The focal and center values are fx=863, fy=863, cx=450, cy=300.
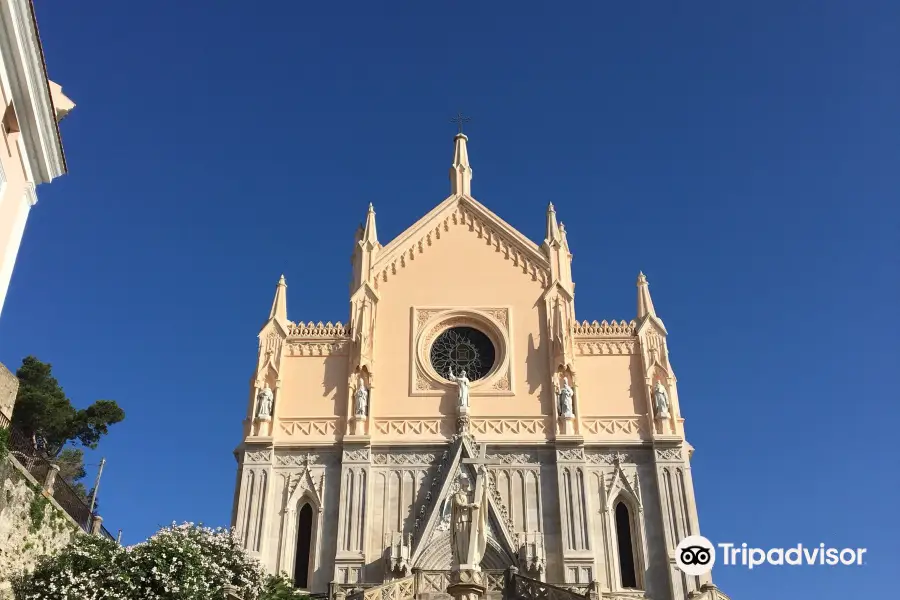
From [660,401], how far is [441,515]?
8475 millimetres

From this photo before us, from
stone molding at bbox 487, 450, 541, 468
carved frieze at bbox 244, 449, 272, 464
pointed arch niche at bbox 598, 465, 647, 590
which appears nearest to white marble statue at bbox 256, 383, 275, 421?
carved frieze at bbox 244, 449, 272, 464

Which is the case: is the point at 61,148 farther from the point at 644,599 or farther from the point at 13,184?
the point at 644,599

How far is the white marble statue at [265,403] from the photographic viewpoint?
29469 mm

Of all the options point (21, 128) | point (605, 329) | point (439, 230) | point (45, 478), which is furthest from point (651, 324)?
point (21, 128)

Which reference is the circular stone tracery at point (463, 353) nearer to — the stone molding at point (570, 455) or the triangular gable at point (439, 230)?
the triangular gable at point (439, 230)

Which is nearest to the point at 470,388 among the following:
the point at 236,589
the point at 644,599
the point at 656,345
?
the point at 656,345

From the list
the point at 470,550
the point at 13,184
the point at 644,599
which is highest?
the point at 13,184

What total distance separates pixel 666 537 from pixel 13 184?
21.2 metres

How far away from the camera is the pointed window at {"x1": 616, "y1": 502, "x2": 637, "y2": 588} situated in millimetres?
27094

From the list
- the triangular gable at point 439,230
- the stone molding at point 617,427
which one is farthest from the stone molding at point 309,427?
the stone molding at point 617,427

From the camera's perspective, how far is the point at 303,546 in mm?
28016

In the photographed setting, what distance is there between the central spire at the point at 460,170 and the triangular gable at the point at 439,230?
755 mm

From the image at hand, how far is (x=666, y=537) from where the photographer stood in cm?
2709

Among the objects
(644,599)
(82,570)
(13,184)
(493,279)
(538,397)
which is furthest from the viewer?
(493,279)
